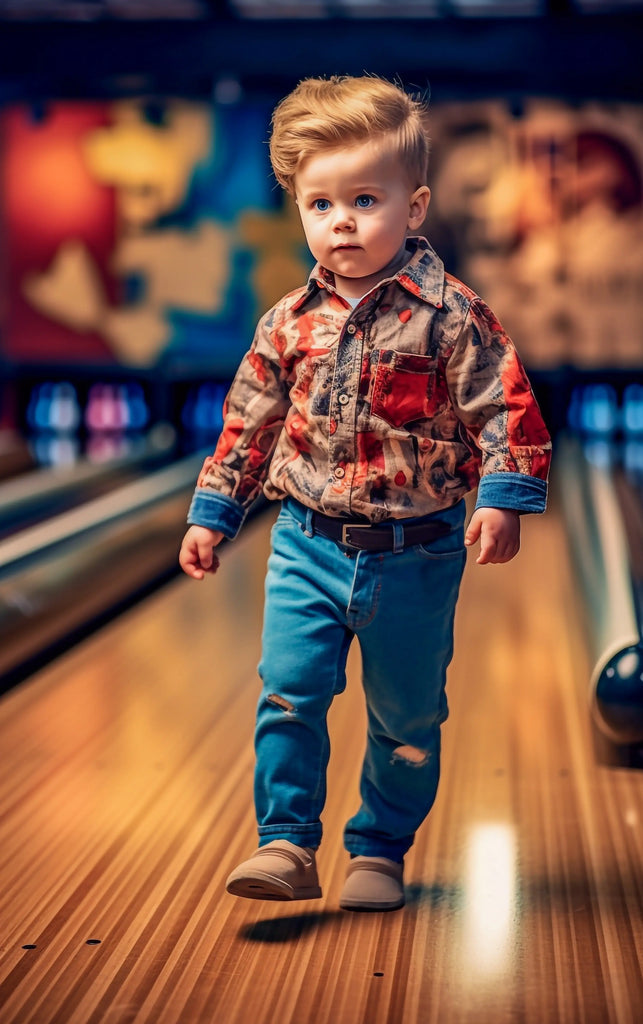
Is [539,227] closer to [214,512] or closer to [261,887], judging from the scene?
[214,512]

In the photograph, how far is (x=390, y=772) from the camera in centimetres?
169

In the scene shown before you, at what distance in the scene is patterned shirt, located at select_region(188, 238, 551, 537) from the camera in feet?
5.13

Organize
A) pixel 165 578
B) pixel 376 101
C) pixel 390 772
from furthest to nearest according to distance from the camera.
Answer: pixel 165 578 → pixel 390 772 → pixel 376 101

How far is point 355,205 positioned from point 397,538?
1.30 feet

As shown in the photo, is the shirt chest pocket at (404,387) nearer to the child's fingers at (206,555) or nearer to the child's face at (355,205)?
the child's face at (355,205)

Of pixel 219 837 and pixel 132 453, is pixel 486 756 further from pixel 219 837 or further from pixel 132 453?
pixel 132 453

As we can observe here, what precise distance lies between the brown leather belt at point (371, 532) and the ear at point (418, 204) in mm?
360

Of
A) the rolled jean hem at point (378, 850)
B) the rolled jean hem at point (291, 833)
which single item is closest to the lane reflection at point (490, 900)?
the rolled jean hem at point (378, 850)

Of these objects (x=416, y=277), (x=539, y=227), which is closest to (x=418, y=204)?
(x=416, y=277)

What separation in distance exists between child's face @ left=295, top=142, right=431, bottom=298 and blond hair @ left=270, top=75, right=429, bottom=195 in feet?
0.05

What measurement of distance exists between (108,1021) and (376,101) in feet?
3.45

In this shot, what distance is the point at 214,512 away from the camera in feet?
5.42

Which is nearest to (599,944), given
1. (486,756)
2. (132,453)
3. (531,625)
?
(486,756)

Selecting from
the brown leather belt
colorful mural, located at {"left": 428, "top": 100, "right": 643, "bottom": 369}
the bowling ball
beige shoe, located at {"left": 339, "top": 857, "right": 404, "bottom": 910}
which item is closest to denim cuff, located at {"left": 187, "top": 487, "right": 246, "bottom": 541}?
the brown leather belt
